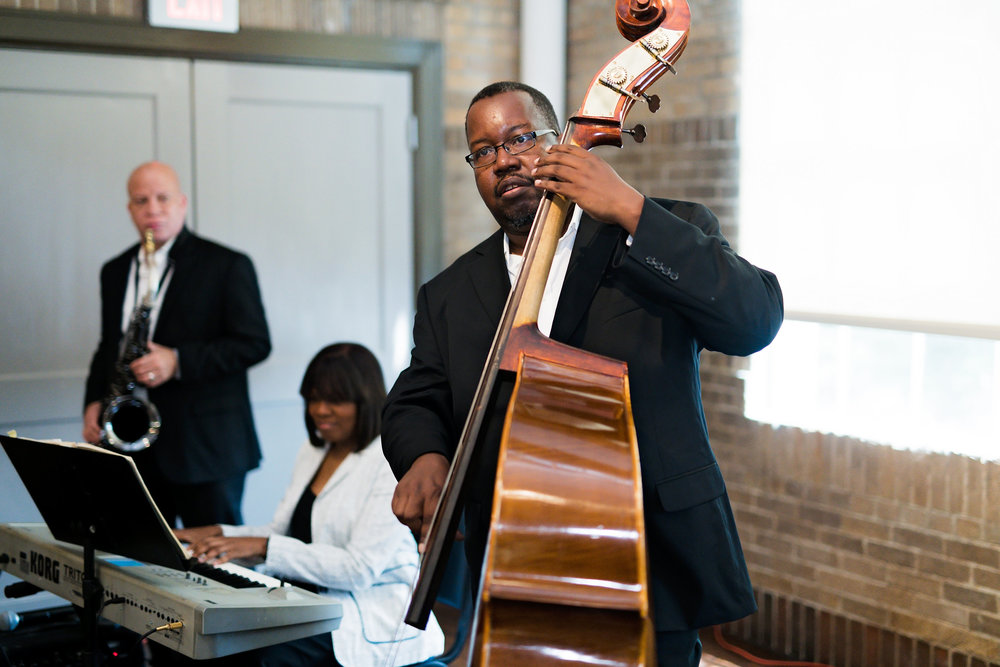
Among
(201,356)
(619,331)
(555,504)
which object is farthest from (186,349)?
(555,504)

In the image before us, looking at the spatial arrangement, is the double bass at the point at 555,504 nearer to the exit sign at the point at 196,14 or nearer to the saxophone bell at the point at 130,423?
the saxophone bell at the point at 130,423

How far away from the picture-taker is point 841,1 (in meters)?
3.82

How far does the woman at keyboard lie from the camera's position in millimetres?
2814

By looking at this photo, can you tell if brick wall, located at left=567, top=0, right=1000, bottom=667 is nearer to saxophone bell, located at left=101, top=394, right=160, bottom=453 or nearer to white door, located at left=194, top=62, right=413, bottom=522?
white door, located at left=194, top=62, right=413, bottom=522

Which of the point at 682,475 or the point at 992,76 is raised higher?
the point at 992,76

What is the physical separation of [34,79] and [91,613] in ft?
8.75

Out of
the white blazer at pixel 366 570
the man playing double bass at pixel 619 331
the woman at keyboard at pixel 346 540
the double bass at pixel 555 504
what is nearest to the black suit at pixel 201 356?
the woman at keyboard at pixel 346 540

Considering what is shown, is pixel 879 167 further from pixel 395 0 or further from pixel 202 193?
pixel 202 193

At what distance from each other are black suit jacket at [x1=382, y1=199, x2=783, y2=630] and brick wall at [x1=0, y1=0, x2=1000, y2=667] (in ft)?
6.44

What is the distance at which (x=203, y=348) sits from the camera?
12.9 feet

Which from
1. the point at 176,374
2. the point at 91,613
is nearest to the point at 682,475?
the point at 91,613

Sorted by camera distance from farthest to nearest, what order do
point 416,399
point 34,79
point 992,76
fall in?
point 34,79
point 992,76
point 416,399

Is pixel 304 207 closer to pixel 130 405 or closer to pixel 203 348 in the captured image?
pixel 203 348

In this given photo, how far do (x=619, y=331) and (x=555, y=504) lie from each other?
0.42m
